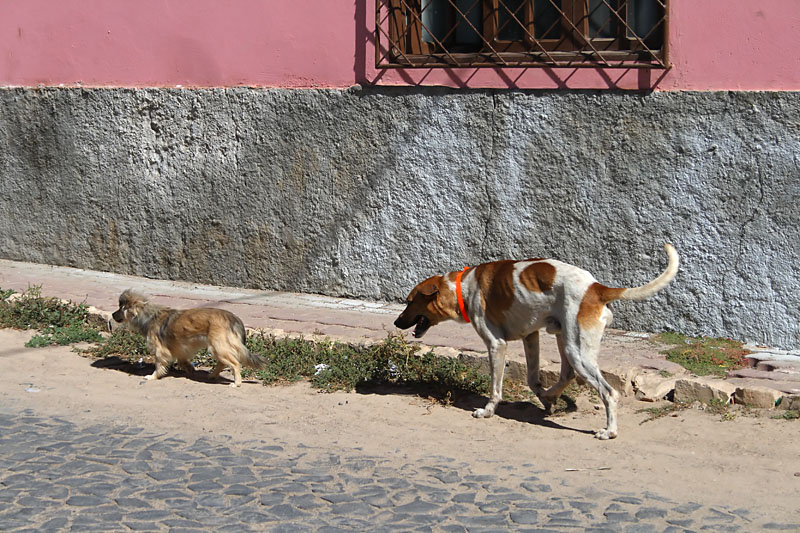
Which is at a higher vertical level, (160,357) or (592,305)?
(592,305)

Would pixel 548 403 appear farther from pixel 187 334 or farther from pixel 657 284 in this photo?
pixel 187 334

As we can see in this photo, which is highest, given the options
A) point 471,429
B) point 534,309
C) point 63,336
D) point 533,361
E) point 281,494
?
point 534,309

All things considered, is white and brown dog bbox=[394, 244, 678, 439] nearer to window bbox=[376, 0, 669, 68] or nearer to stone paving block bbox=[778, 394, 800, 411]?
stone paving block bbox=[778, 394, 800, 411]

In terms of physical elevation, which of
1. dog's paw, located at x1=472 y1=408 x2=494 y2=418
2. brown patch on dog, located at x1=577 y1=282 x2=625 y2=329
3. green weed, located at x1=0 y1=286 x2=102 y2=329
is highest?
Result: brown patch on dog, located at x1=577 y1=282 x2=625 y2=329

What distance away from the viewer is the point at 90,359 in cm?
766

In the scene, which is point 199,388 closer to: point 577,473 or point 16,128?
point 577,473

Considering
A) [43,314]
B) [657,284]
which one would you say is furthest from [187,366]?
[657,284]

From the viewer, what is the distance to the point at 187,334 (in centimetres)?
683

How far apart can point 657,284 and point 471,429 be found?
4.80 feet

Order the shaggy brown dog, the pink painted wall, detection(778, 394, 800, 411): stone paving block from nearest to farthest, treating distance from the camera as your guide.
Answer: detection(778, 394, 800, 411): stone paving block
the shaggy brown dog
the pink painted wall

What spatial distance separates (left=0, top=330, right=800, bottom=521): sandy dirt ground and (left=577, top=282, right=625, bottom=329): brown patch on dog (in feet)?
2.35

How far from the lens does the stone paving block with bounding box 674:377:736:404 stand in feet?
20.2

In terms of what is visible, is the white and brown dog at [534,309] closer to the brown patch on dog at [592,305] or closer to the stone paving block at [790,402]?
the brown patch on dog at [592,305]

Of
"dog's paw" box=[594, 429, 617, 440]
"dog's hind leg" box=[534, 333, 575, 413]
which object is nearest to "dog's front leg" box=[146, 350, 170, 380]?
"dog's hind leg" box=[534, 333, 575, 413]
